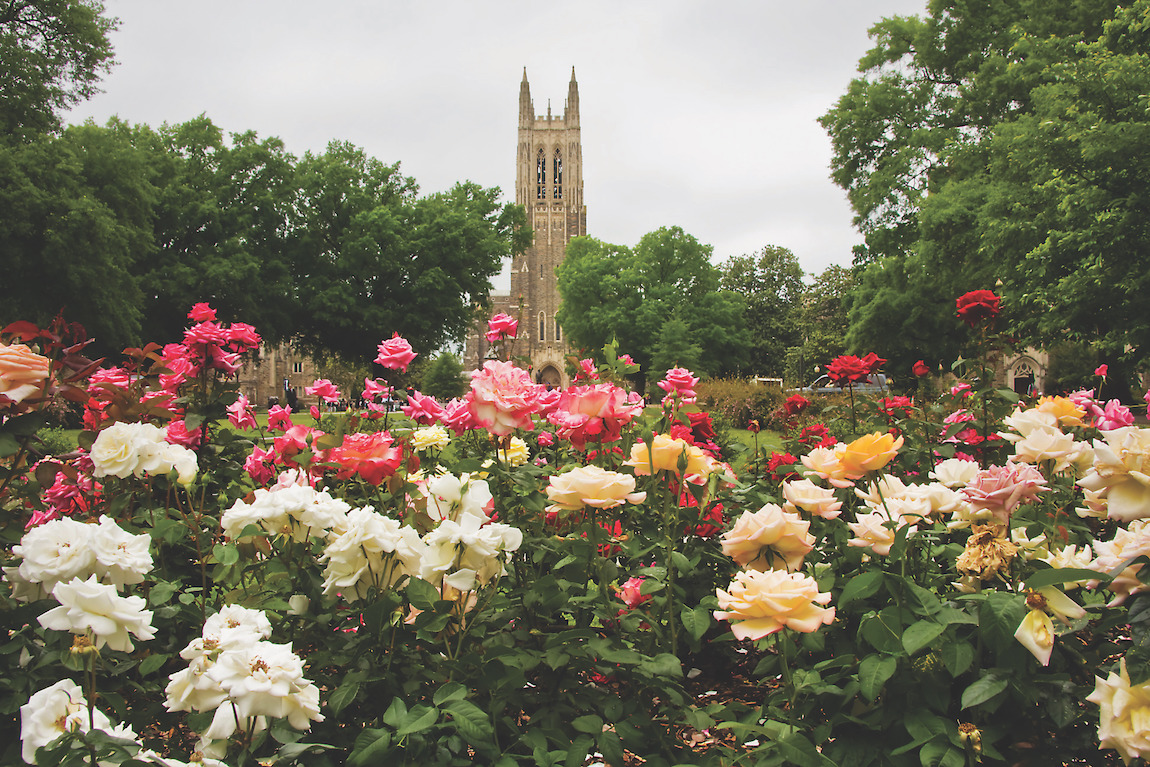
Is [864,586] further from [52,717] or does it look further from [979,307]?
[979,307]

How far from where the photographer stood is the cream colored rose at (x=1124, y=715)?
48.1 inches

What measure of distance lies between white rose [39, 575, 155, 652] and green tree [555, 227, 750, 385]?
38.1m

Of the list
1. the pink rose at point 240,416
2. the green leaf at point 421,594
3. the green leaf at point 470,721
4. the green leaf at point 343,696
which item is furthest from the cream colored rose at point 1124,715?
the pink rose at point 240,416

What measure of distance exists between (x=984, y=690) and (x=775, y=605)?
0.49 metres

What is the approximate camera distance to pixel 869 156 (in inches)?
875

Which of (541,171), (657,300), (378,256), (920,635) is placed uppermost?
(541,171)

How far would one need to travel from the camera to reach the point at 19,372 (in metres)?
1.74

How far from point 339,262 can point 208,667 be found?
89.9ft

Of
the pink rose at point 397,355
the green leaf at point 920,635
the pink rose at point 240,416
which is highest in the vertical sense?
the pink rose at point 397,355

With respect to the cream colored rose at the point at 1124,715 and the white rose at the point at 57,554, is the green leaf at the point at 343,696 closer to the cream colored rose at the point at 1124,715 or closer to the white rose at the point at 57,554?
the white rose at the point at 57,554

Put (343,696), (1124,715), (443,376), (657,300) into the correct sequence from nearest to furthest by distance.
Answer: (1124,715) → (343,696) → (657,300) → (443,376)

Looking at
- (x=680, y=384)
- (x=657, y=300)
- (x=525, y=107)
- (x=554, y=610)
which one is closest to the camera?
(x=554, y=610)

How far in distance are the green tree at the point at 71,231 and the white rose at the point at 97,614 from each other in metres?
18.1

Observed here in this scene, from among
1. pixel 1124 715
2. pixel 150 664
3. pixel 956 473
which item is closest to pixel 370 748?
pixel 150 664
